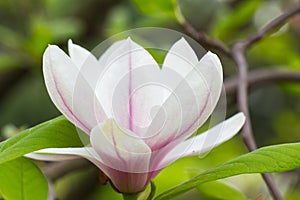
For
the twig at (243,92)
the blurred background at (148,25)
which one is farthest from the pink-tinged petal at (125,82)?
the blurred background at (148,25)

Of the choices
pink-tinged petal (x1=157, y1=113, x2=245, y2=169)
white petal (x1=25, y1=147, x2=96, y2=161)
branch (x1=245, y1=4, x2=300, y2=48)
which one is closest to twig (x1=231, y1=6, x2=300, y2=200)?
branch (x1=245, y1=4, x2=300, y2=48)

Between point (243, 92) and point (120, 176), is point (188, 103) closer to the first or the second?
point (120, 176)

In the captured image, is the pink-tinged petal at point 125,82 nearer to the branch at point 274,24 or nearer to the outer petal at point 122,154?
the outer petal at point 122,154

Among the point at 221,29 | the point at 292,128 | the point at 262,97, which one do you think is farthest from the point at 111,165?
the point at 262,97

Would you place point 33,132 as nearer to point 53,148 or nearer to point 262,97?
point 53,148

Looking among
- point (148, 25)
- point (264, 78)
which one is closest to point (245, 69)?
point (264, 78)

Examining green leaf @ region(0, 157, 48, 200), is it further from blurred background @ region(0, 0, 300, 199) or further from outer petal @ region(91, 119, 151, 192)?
blurred background @ region(0, 0, 300, 199)

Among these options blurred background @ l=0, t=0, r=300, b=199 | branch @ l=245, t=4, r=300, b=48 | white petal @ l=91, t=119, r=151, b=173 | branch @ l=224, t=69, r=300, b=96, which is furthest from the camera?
blurred background @ l=0, t=0, r=300, b=199
